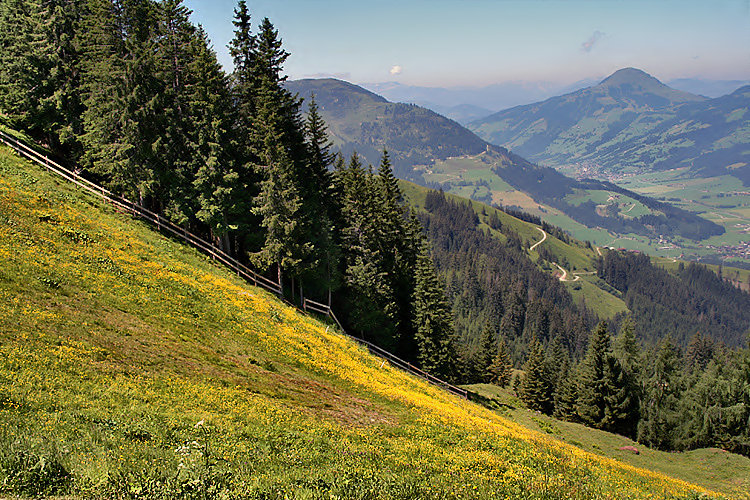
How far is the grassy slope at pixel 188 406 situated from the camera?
9.64m

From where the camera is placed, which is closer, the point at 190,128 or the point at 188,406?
the point at 188,406

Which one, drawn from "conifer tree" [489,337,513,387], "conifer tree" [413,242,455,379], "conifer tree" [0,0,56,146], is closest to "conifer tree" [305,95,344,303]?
"conifer tree" [413,242,455,379]

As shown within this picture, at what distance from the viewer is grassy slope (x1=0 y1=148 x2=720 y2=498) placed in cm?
964

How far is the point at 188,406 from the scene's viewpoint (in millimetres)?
Answer: 13727

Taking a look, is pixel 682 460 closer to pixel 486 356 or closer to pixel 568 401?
pixel 568 401

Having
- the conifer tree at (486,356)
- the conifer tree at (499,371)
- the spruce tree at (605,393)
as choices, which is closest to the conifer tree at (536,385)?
the spruce tree at (605,393)

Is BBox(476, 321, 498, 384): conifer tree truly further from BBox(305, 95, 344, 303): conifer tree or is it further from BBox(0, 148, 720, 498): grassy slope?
BBox(0, 148, 720, 498): grassy slope

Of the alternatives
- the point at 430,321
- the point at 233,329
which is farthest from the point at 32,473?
the point at 430,321

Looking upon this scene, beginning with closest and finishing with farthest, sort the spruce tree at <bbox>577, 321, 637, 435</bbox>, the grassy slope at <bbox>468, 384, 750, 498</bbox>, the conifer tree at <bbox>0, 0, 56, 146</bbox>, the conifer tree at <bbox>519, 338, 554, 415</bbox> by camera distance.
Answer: the grassy slope at <bbox>468, 384, 750, 498</bbox>, the conifer tree at <bbox>0, 0, 56, 146</bbox>, the spruce tree at <bbox>577, 321, 637, 435</bbox>, the conifer tree at <bbox>519, 338, 554, 415</bbox>

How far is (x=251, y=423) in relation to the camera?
13695mm

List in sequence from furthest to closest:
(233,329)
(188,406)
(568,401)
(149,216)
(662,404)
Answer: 1. (568,401)
2. (662,404)
3. (149,216)
4. (233,329)
5. (188,406)

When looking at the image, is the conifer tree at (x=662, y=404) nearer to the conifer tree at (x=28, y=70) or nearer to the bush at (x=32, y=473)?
the bush at (x=32, y=473)

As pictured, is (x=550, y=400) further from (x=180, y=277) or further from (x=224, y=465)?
(x=224, y=465)

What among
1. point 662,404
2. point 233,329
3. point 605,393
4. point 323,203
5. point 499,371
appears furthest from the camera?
point 499,371
